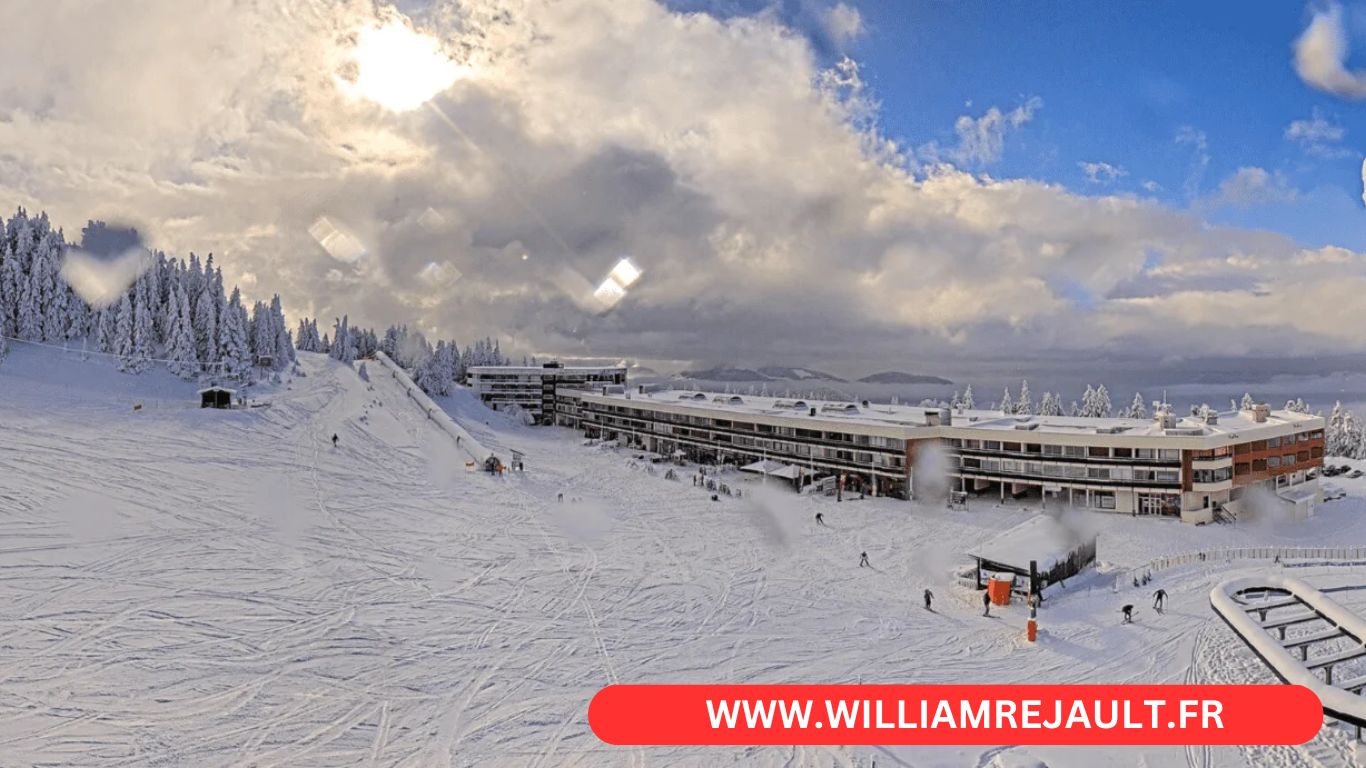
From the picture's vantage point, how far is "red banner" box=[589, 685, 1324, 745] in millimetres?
15680

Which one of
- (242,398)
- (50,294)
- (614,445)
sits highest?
(50,294)

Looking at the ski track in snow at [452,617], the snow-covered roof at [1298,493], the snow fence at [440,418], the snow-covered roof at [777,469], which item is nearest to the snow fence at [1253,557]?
the ski track in snow at [452,617]

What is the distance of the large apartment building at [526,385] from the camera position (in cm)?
13325

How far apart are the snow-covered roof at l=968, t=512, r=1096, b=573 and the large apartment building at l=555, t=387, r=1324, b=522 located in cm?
2232

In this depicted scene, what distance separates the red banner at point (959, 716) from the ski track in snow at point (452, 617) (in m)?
0.56

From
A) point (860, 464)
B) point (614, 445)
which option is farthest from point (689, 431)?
point (860, 464)

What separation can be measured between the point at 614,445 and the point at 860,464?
41067mm

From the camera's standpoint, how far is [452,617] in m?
→ 26.7

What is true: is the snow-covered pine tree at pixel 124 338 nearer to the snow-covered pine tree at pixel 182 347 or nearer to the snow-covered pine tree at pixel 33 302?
the snow-covered pine tree at pixel 182 347

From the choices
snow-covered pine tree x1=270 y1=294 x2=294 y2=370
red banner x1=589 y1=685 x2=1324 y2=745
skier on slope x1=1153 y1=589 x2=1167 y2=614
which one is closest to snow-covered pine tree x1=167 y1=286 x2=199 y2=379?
snow-covered pine tree x1=270 y1=294 x2=294 y2=370

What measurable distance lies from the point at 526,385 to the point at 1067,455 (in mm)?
100942

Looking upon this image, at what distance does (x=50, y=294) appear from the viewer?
8012cm

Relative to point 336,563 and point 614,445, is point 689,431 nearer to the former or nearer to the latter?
point 614,445

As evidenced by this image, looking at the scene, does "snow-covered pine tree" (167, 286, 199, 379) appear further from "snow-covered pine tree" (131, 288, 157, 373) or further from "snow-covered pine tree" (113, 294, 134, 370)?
"snow-covered pine tree" (113, 294, 134, 370)
